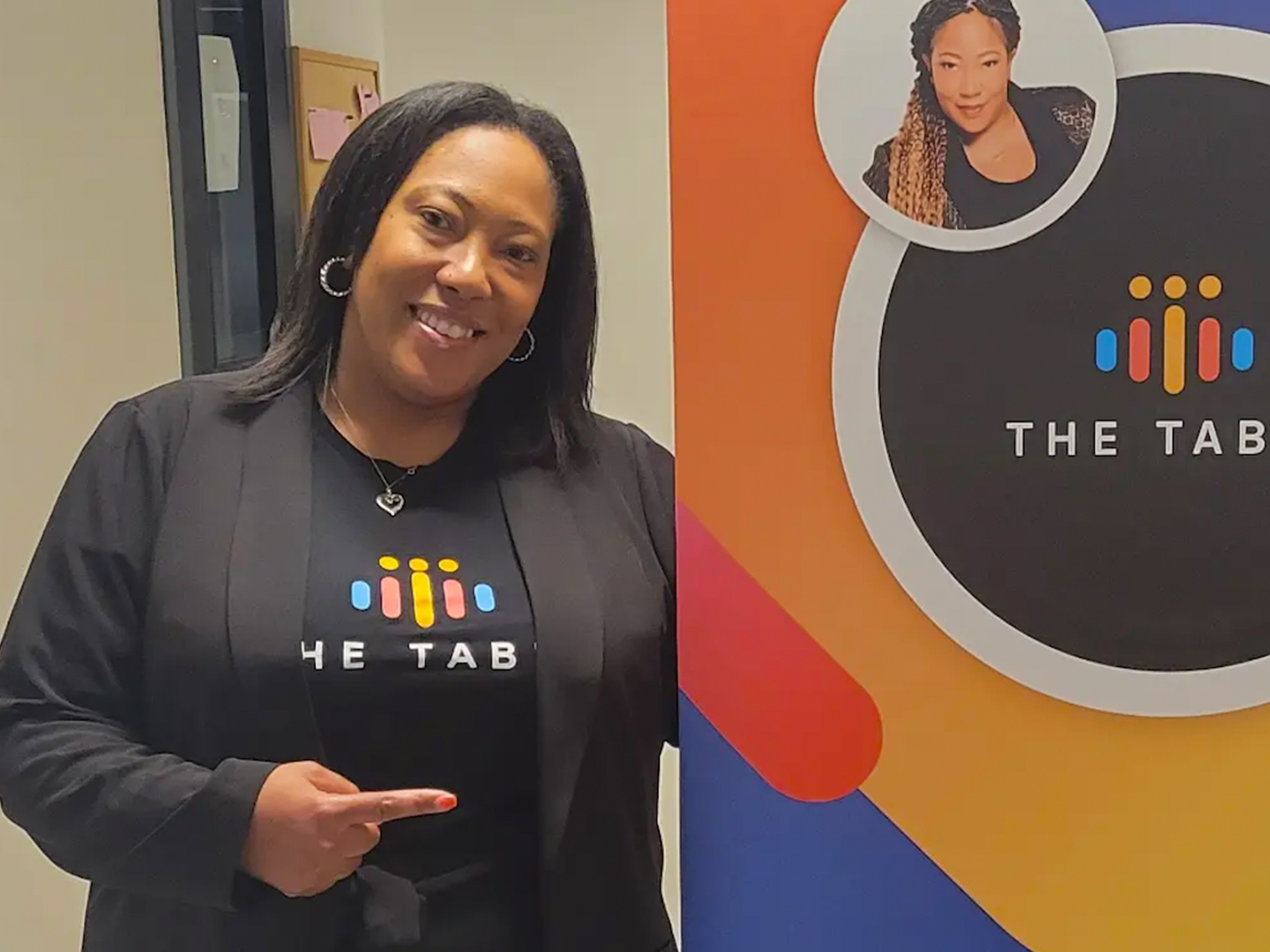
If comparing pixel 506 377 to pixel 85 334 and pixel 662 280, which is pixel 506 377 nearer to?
pixel 85 334

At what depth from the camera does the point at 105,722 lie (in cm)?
106

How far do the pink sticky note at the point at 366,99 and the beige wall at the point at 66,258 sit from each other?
0.61 metres

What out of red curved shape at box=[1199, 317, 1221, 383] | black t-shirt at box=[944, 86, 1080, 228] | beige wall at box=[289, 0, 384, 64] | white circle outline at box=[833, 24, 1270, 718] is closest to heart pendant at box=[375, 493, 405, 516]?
white circle outline at box=[833, 24, 1270, 718]

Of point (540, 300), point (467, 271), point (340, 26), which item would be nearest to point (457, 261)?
point (467, 271)

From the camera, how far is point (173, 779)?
1.01m

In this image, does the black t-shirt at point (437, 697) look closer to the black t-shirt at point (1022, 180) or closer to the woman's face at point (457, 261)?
the woman's face at point (457, 261)

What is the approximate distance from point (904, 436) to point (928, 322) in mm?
76

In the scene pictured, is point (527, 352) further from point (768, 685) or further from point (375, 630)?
point (768, 685)

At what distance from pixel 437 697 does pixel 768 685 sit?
27cm

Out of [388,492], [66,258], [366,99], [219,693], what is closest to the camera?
[219,693]

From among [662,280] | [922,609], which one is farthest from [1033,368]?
[662,280]

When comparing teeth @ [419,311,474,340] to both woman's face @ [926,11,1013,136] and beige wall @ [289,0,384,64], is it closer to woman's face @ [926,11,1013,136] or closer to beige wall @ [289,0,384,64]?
woman's face @ [926,11,1013,136]

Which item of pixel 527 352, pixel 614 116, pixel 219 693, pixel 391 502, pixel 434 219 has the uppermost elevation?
pixel 614 116

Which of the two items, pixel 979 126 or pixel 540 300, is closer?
pixel 979 126
